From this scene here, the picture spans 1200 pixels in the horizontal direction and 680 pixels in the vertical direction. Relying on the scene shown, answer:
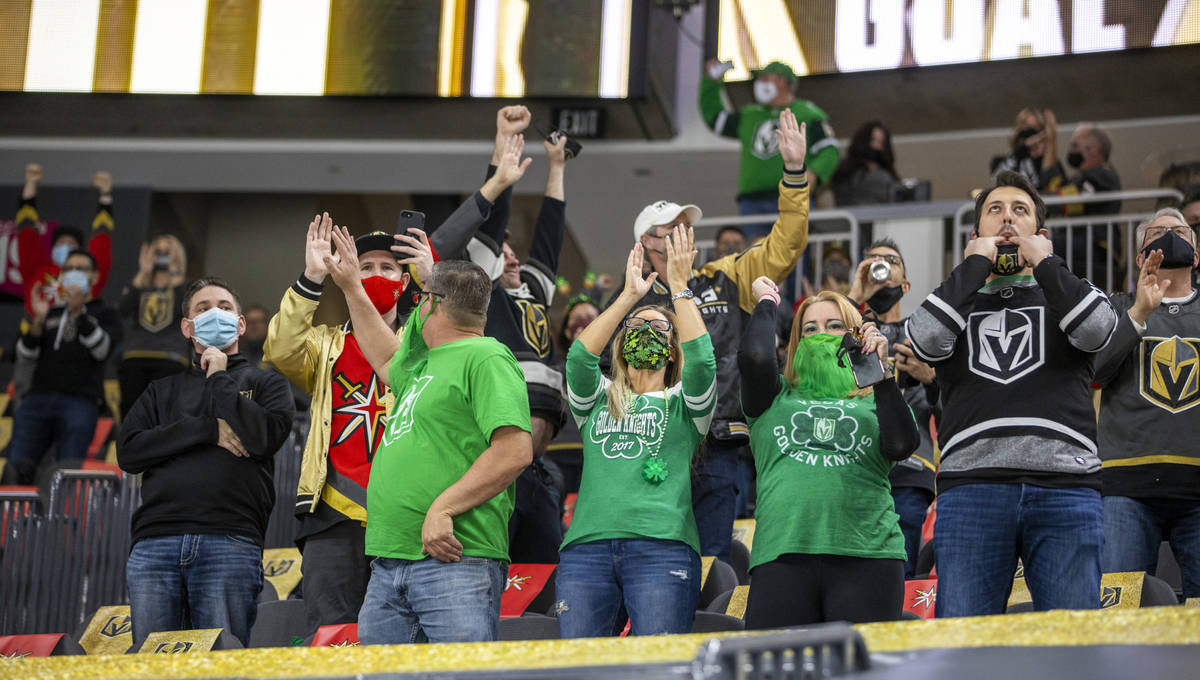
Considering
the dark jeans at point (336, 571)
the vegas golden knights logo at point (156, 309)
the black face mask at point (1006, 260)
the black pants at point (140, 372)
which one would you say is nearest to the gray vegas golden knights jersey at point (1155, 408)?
the black face mask at point (1006, 260)

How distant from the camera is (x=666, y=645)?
2477mm

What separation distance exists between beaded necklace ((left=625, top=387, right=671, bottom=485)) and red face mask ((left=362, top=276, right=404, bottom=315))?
1.02m

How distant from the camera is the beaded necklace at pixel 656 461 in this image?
172 inches

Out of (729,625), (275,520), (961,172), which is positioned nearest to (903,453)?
(729,625)

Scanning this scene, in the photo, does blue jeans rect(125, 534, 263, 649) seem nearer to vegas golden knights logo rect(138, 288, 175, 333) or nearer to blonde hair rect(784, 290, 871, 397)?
blonde hair rect(784, 290, 871, 397)

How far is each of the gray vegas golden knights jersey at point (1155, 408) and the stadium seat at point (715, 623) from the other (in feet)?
4.67

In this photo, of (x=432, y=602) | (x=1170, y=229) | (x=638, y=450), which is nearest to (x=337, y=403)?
(x=638, y=450)

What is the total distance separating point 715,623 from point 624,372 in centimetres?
96

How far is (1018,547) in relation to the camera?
3795mm

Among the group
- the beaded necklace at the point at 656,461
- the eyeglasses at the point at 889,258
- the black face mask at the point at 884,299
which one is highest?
the eyeglasses at the point at 889,258

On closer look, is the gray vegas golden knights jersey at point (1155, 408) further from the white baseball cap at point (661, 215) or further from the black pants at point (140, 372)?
the black pants at point (140, 372)

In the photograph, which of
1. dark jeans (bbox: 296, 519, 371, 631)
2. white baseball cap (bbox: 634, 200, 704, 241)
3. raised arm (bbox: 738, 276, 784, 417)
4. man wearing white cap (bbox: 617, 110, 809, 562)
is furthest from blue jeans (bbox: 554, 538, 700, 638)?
white baseball cap (bbox: 634, 200, 704, 241)

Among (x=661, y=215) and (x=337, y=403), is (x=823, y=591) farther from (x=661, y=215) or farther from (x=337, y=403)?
(x=661, y=215)

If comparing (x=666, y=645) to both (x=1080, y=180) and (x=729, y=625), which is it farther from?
(x=1080, y=180)
